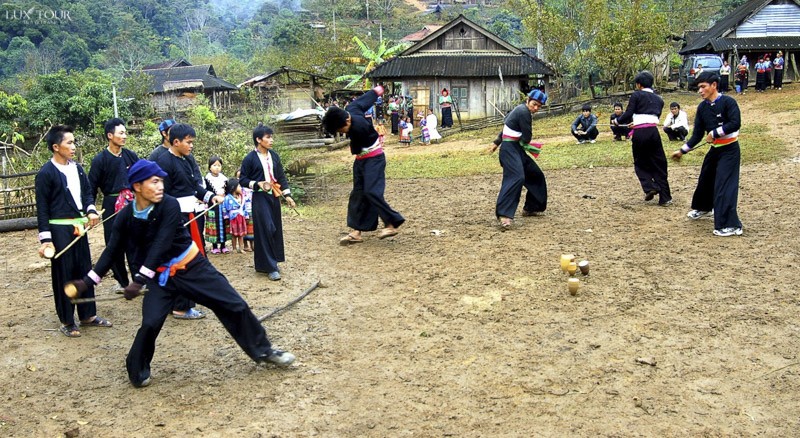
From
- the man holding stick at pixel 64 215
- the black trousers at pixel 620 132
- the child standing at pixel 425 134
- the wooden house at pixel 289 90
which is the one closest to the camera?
the man holding stick at pixel 64 215

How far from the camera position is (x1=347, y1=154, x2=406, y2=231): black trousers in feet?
30.6

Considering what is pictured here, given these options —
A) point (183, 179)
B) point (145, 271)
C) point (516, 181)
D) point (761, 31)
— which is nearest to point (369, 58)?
point (761, 31)

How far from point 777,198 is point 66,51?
2387 inches

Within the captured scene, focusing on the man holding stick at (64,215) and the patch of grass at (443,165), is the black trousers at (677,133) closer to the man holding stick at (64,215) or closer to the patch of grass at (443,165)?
the patch of grass at (443,165)

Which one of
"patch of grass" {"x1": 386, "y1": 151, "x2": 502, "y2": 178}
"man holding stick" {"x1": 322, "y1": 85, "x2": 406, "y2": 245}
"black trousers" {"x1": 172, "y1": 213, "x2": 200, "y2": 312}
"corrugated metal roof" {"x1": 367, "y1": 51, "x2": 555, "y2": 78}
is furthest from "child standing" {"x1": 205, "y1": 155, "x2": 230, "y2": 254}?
"corrugated metal roof" {"x1": 367, "y1": 51, "x2": 555, "y2": 78}

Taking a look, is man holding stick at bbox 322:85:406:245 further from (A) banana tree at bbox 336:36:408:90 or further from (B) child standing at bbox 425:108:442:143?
(A) banana tree at bbox 336:36:408:90

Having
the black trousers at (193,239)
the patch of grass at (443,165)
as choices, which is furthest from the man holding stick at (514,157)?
the patch of grass at (443,165)

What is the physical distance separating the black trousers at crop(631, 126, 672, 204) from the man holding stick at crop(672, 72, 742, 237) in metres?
1.22

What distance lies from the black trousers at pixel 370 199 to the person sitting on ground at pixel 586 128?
411 inches

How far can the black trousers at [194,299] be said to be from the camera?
17.4ft

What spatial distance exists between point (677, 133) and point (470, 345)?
41.0 ft

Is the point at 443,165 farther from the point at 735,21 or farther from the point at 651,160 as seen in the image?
the point at 735,21

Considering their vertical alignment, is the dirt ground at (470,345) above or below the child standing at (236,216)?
below

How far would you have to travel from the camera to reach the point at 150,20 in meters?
81.9
